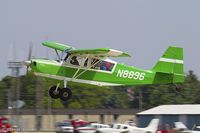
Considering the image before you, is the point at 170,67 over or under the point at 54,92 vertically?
over

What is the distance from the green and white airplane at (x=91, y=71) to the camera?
29703 mm

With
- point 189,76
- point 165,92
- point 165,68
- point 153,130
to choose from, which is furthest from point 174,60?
point 189,76

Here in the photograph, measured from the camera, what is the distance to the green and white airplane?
29703 mm

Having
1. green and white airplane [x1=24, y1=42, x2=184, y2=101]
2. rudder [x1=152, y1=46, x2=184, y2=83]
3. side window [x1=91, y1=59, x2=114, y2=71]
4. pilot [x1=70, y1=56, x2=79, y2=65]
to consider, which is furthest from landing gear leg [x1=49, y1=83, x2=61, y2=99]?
rudder [x1=152, y1=46, x2=184, y2=83]

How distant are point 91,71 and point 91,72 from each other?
6cm

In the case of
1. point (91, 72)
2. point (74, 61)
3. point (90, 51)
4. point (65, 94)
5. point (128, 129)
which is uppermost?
point (90, 51)

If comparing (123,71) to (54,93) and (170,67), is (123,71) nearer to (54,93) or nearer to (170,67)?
(170,67)

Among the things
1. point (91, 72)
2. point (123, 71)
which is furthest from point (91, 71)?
point (123, 71)

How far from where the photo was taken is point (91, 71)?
30344 millimetres

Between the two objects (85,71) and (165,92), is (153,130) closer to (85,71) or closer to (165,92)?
(85,71)

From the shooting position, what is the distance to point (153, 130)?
43219mm

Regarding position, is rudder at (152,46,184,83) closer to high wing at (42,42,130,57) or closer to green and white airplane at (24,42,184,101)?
green and white airplane at (24,42,184,101)

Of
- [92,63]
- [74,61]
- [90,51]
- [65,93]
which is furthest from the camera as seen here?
[92,63]

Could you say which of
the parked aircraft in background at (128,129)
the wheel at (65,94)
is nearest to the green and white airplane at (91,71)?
the wheel at (65,94)
